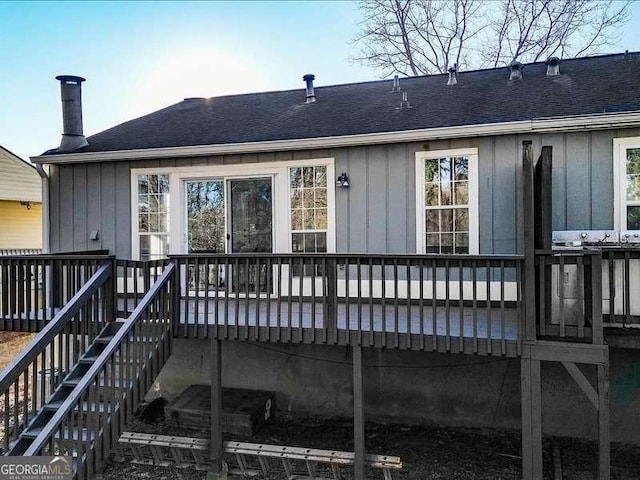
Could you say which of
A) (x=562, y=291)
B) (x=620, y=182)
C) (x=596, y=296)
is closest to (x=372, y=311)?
(x=562, y=291)

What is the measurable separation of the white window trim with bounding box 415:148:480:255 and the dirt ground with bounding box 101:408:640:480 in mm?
2278

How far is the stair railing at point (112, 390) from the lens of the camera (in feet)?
12.1

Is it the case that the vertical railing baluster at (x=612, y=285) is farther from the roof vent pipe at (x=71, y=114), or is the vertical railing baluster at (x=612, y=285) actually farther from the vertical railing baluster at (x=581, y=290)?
the roof vent pipe at (x=71, y=114)

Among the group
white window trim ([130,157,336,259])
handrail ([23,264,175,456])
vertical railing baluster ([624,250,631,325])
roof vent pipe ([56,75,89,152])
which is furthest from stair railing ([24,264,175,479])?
vertical railing baluster ([624,250,631,325])

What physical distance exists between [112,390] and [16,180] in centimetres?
1409

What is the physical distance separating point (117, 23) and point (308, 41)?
6116 millimetres

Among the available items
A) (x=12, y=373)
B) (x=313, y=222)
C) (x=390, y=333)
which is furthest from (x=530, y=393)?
(x=12, y=373)

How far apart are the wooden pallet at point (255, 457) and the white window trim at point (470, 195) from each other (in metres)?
2.66

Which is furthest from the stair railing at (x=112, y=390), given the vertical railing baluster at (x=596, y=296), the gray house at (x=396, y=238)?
the vertical railing baluster at (x=596, y=296)

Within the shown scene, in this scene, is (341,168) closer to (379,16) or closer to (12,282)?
(12,282)

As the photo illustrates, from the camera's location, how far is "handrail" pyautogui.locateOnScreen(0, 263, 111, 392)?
3852 millimetres

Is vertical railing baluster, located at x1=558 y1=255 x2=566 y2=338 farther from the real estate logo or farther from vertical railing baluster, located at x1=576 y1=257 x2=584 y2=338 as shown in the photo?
the real estate logo

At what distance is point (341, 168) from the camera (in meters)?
6.32

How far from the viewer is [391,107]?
7254 millimetres
